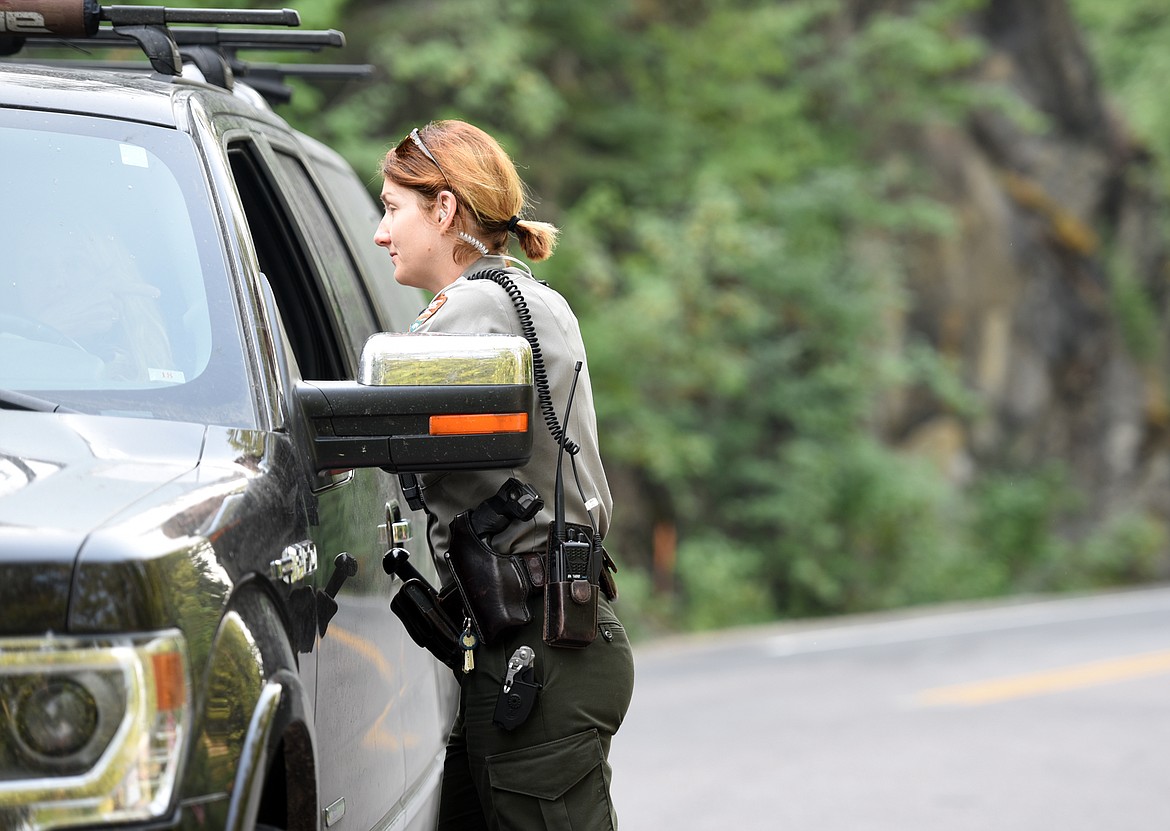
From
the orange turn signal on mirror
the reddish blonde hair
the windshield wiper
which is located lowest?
the orange turn signal on mirror

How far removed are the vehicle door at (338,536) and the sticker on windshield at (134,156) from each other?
0.28 metres

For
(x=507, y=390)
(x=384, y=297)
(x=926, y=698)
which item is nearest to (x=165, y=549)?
(x=507, y=390)

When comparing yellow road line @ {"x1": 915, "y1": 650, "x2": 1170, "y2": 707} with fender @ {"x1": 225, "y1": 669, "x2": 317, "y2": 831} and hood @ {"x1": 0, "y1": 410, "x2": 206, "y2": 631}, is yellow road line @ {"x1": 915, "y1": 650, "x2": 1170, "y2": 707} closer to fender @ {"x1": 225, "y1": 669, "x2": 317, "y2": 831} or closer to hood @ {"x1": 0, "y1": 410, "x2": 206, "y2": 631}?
fender @ {"x1": 225, "y1": 669, "x2": 317, "y2": 831}

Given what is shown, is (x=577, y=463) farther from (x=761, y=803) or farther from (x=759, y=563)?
(x=759, y=563)

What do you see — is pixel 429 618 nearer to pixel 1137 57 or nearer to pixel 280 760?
pixel 280 760

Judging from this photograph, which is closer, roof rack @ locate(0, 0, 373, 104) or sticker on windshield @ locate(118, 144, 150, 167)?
sticker on windshield @ locate(118, 144, 150, 167)

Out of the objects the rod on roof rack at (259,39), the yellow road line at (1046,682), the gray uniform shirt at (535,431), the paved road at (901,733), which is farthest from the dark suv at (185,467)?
the yellow road line at (1046,682)

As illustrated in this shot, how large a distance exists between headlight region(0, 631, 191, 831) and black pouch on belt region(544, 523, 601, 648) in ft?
3.25

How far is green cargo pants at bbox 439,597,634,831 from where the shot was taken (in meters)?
2.90

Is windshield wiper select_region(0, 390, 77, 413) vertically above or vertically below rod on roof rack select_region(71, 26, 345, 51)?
below

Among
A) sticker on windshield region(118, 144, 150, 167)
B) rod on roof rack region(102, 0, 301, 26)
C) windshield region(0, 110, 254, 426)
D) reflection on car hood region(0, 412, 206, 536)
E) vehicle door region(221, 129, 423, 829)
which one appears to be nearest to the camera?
reflection on car hood region(0, 412, 206, 536)

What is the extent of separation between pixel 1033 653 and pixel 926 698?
266 centimetres

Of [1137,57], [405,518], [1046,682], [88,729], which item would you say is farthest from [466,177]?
[1137,57]

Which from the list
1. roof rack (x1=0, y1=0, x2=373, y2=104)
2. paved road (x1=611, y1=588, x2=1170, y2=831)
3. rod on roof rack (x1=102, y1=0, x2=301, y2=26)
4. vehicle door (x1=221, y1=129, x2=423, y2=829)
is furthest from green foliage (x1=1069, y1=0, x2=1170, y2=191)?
rod on roof rack (x1=102, y1=0, x2=301, y2=26)
